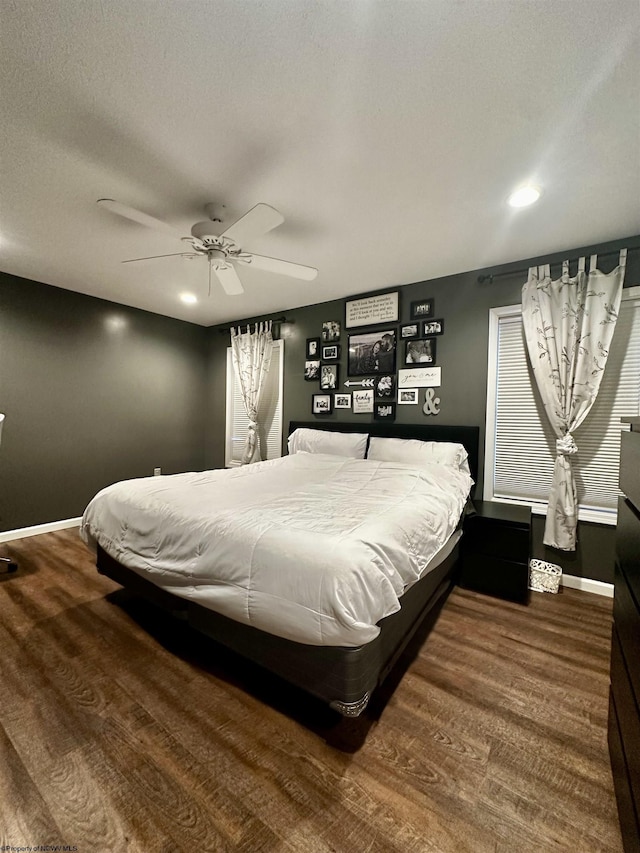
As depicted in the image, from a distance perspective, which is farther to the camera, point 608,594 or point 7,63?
point 608,594

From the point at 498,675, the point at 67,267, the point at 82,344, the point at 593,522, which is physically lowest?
the point at 498,675

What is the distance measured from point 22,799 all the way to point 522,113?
10.6 feet

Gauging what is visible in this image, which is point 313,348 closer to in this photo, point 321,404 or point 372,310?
point 321,404

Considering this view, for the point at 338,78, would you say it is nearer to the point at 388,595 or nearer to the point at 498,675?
the point at 388,595

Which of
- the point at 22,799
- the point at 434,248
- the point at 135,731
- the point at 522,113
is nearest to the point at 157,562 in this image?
the point at 135,731

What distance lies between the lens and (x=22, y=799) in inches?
46.3

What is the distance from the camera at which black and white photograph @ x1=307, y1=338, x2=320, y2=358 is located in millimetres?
4172

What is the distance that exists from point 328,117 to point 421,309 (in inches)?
85.1

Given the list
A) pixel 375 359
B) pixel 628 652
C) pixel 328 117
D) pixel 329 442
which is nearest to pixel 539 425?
pixel 375 359

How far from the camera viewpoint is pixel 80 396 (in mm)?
3969

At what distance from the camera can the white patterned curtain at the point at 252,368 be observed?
4.52m

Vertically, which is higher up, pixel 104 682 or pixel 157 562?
pixel 157 562

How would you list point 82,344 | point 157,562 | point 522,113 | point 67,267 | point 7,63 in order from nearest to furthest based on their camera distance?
point 7,63 < point 522,113 < point 157,562 < point 67,267 < point 82,344

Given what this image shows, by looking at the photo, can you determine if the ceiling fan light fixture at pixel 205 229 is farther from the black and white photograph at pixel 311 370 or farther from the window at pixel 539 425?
the window at pixel 539 425
